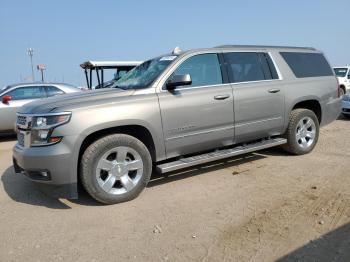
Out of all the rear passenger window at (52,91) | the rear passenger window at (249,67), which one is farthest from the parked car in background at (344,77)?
the rear passenger window at (52,91)

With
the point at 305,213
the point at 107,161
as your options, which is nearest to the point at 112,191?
the point at 107,161

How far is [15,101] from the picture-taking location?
8.83 m

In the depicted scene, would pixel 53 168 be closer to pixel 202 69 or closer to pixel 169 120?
pixel 169 120

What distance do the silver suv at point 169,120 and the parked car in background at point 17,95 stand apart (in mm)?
4797

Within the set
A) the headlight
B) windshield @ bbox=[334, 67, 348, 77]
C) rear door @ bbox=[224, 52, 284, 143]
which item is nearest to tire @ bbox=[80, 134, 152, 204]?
the headlight

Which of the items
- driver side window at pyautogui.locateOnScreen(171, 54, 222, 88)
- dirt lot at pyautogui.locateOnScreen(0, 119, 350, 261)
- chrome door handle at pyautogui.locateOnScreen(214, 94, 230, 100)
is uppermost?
driver side window at pyautogui.locateOnScreen(171, 54, 222, 88)

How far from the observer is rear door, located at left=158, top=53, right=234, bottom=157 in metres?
4.49

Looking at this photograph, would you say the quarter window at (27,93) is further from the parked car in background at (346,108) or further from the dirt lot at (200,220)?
the parked car in background at (346,108)

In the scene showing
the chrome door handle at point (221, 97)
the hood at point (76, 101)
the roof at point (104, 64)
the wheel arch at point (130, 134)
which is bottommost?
the wheel arch at point (130, 134)

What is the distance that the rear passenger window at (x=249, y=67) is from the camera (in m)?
5.17

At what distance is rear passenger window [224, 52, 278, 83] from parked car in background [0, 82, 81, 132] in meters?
5.81

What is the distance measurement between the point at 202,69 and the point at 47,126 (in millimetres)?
2268

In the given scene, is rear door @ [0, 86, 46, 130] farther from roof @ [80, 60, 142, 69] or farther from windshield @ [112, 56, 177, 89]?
roof @ [80, 60, 142, 69]

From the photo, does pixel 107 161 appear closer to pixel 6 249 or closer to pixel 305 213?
pixel 6 249
